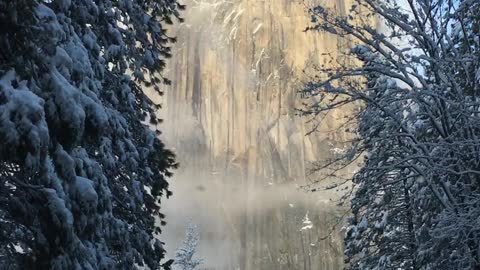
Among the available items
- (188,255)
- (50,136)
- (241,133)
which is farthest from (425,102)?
(241,133)

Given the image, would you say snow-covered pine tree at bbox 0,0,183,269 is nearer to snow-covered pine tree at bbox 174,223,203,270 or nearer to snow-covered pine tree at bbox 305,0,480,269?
snow-covered pine tree at bbox 305,0,480,269

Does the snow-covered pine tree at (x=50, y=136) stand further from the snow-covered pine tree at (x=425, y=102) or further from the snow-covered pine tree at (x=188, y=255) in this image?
the snow-covered pine tree at (x=188, y=255)

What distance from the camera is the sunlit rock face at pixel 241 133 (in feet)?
423

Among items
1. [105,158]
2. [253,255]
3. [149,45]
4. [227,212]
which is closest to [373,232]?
[149,45]

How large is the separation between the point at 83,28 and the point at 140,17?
11.0 feet

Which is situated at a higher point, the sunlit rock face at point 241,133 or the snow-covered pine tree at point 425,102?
the sunlit rock face at point 241,133

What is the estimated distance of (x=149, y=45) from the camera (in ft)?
32.8

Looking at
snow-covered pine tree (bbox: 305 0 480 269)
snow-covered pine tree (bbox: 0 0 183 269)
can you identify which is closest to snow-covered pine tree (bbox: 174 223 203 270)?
snow-covered pine tree (bbox: 305 0 480 269)

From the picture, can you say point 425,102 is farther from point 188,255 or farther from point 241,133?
point 241,133

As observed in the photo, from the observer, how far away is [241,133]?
5531 inches

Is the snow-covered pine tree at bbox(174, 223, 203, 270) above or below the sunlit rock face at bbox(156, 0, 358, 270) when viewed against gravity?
below

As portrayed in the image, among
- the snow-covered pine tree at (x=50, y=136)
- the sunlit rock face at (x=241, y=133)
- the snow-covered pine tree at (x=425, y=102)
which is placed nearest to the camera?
the snow-covered pine tree at (x=50, y=136)

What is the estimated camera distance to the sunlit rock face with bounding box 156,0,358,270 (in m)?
129

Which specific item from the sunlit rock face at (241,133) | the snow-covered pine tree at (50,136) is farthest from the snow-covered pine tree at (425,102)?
the sunlit rock face at (241,133)
